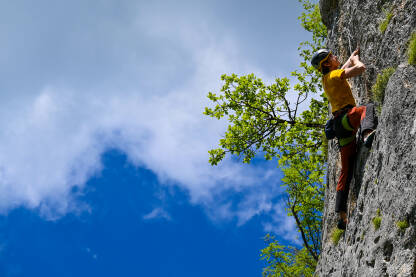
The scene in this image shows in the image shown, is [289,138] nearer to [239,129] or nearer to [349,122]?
[239,129]

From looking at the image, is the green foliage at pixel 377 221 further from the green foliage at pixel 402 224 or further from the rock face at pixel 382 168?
the green foliage at pixel 402 224

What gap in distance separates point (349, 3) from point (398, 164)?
5.80 metres

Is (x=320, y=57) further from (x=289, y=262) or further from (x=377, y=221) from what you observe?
(x=289, y=262)

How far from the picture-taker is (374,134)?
6.67 m

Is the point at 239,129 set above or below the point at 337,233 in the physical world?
above

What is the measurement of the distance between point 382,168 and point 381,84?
193 centimetres

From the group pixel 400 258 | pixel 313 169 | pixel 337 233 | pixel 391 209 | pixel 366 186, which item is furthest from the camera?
pixel 313 169

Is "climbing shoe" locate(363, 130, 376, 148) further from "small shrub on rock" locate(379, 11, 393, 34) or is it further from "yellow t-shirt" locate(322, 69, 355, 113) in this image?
"small shrub on rock" locate(379, 11, 393, 34)

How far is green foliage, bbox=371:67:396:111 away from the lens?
689cm

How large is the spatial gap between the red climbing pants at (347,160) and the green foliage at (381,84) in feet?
1.10

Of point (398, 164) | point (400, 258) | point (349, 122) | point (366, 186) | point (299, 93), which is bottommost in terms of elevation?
point (400, 258)

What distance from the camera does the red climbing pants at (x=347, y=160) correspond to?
7250 mm

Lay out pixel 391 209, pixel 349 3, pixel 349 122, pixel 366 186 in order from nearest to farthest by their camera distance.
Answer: pixel 391 209 → pixel 366 186 → pixel 349 122 → pixel 349 3

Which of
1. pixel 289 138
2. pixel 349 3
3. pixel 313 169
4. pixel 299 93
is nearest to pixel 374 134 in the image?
pixel 349 3
